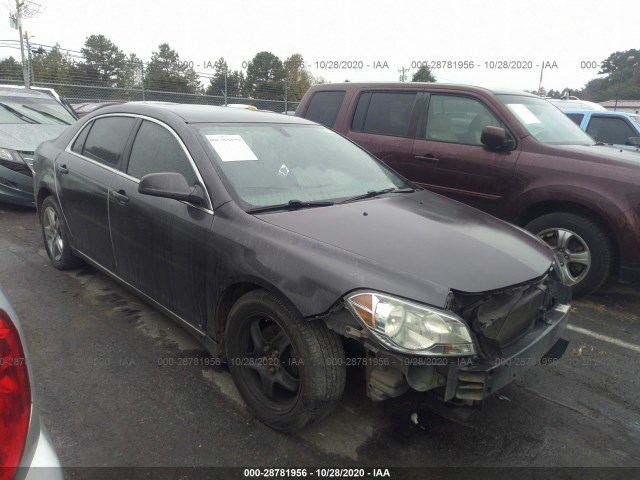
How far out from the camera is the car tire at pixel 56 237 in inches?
167

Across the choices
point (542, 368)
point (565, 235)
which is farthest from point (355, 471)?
point (565, 235)

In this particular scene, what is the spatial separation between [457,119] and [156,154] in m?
3.19

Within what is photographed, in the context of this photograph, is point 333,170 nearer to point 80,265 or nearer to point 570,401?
point 570,401

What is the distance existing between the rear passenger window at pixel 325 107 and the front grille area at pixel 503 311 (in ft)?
12.7

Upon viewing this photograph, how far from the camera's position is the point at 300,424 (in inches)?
90.7

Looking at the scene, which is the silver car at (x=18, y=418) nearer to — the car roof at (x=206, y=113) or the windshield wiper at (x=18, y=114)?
the car roof at (x=206, y=113)

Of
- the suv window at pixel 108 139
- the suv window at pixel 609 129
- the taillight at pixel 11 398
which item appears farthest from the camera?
the suv window at pixel 609 129

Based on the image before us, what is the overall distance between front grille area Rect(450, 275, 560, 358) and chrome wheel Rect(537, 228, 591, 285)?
198cm

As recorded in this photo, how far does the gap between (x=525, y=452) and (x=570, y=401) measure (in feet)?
Answer: 2.12

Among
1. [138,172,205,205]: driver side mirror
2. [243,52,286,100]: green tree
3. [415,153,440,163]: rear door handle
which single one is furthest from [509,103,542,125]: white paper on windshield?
[243,52,286,100]: green tree

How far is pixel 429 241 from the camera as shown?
Answer: 7.92 ft

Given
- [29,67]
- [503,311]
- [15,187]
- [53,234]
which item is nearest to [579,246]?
[503,311]

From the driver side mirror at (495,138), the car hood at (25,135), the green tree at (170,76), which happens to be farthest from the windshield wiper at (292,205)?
the green tree at (170,76)

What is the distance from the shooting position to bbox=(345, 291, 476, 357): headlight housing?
6.39ft
